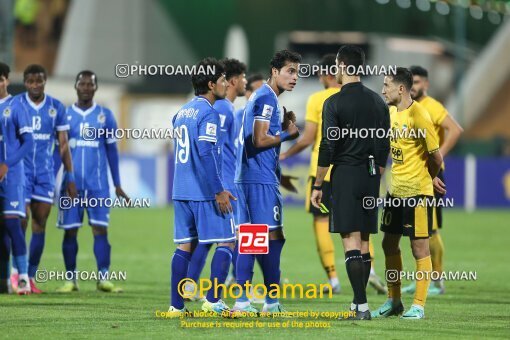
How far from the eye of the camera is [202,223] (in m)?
10.7

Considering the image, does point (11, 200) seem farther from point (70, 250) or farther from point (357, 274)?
point (357, 274)

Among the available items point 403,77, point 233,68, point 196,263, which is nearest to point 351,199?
point 403,77

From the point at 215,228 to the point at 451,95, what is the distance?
1699 inches

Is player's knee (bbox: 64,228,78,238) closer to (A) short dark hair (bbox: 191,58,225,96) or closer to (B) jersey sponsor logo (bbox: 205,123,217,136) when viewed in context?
(A) short dark hair (bbox: 191,58,225,96)

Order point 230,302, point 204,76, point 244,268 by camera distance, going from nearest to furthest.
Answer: point 204,76 < point 244,268 < point 230,302

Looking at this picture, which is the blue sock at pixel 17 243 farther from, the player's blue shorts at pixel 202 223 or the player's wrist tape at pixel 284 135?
the player's wrist tape at pixel 284 135

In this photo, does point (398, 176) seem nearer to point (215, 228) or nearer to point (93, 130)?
point (215, 228)

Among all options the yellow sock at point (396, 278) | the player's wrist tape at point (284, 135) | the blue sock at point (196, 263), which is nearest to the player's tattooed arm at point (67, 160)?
the blue sock at point (196, 263)

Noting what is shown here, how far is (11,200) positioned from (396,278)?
4634 millimetres

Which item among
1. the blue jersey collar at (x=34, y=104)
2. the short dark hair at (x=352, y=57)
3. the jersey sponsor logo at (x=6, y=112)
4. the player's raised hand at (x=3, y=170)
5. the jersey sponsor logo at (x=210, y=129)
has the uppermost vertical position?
the short dark hair at (x=352, y=57)

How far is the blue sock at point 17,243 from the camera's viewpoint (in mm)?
13102

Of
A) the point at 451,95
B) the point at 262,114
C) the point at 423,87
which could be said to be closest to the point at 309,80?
the point at 451,95

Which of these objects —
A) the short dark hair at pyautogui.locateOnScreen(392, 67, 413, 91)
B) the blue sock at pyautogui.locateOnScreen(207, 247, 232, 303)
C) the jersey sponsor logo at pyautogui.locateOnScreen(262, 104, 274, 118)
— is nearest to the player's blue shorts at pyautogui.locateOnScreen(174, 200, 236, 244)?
the blue sock at pyautogui.locateOnScreen(207, 247, 232, 303)

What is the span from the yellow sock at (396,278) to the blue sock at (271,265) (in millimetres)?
1095
